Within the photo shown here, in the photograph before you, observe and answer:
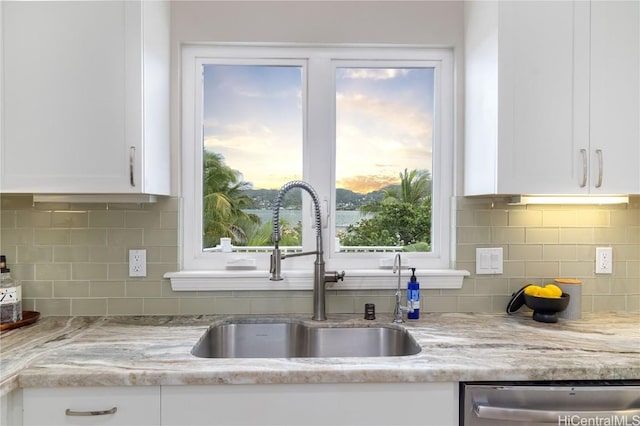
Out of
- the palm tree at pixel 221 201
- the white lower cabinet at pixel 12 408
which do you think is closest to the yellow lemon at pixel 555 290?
the palm tree at pixel 221 201

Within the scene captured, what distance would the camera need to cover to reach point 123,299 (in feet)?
6.18

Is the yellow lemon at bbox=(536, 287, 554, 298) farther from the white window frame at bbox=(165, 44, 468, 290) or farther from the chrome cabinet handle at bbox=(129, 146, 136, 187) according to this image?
the chrome cabinet handle at bbox=(129, 146, 136, 187)

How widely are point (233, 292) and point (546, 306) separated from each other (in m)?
1.33

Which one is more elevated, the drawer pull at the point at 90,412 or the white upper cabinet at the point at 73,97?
the white upper cabinet at the point at 73,97

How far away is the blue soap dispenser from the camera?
1.81 metres

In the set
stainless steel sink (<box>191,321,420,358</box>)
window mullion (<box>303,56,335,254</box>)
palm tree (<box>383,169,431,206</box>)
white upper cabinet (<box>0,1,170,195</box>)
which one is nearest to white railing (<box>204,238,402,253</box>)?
window mullion (<box>303,56,335,254</box>)

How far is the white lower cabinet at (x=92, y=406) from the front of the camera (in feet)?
4.12

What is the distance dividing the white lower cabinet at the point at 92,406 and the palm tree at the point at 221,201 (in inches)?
33.2

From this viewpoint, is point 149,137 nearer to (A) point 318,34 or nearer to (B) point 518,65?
(A) point 318,34

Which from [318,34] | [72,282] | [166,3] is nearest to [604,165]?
[318,34]

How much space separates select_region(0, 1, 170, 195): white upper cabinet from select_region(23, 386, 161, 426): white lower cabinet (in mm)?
696

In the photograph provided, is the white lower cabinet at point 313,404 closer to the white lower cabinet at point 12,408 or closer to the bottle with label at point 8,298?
the white lower cabinet at point 12,408

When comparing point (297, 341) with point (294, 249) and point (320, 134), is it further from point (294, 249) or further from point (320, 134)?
point (320, 134)

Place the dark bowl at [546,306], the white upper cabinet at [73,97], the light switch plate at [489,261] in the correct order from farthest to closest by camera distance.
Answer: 1. the light switch plate at [489,261]
2. the dark bowl at [546,306]
3. the white upper cabinet at [73,97]
